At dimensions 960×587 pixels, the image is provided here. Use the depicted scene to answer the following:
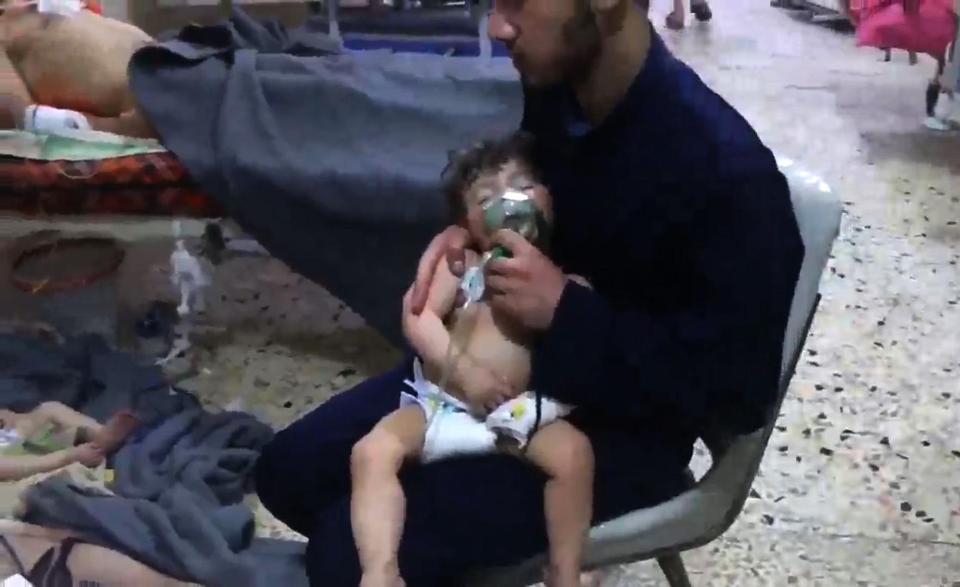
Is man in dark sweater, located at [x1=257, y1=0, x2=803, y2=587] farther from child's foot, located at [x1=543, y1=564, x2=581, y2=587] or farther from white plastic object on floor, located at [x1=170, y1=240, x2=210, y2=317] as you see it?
white plastic object on floor, located at [x1=170, y1=240, x2=210, y2=317]

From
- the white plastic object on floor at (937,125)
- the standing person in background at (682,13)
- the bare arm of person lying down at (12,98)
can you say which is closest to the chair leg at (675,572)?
the bare arm of person lying down at (12,98)

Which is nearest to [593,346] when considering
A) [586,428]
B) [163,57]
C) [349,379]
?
[586,428]

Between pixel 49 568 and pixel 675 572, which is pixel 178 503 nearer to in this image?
pixel 49 568

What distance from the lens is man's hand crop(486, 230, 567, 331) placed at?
84 centimetres

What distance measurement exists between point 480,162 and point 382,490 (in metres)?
0.31

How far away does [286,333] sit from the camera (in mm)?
1965

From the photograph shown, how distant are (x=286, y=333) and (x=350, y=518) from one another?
1.15 meters

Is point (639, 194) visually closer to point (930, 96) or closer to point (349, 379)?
point (349, 379)

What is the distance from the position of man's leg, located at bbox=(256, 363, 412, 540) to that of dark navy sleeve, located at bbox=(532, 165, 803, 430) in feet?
0.69

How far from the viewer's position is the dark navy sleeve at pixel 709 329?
776 millimetres

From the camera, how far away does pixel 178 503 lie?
1.30 meters

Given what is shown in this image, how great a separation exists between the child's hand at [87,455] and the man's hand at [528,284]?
0.86 meters

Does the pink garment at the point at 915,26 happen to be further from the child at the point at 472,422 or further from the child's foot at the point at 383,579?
the child's foot at the point at 383,579

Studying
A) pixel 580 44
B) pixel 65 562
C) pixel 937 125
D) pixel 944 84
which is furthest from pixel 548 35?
pixel 937 125
